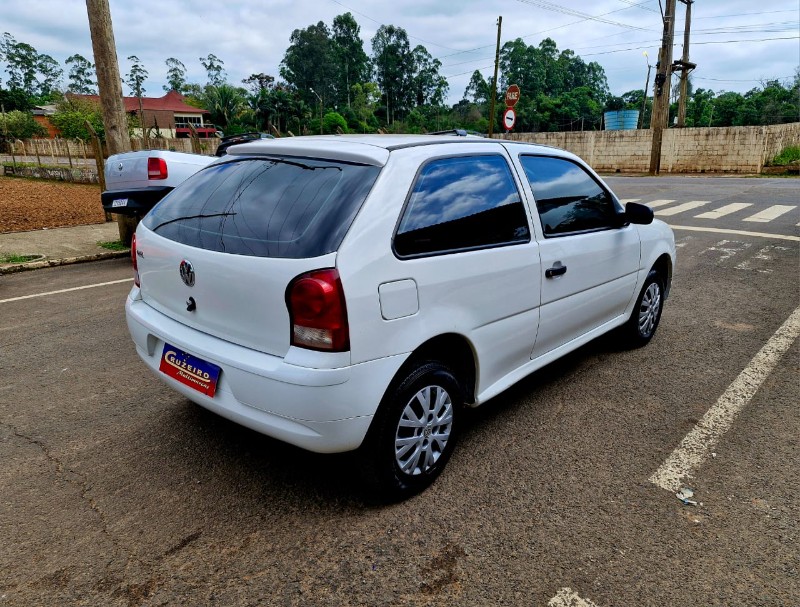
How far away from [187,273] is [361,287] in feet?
2.97

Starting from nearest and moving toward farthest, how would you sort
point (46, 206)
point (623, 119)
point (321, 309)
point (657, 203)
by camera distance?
point (321, 309) → point (46, 206) → point (657, 203) → point (623, 119)

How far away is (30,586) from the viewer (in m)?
2.04

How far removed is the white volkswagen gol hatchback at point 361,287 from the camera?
85.7 inches

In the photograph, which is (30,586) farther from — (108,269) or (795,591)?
(108,269)

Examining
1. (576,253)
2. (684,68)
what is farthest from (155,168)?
(684,68)

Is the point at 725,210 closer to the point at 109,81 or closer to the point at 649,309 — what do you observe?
the point at 649,309

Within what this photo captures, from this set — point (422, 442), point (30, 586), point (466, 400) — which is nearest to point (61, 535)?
point (30, 586)

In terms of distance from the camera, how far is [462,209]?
270 centimetres

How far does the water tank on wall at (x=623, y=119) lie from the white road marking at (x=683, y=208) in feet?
75.0

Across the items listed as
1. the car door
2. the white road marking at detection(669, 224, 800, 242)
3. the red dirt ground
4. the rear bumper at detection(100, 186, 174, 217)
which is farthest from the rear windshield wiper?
the white road marking at detection(669, 224, 800, 242)

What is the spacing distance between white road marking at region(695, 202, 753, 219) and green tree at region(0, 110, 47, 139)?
48125 mm

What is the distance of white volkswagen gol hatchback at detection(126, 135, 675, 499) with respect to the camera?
2176 mm

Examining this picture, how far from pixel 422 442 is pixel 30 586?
5.24 ft

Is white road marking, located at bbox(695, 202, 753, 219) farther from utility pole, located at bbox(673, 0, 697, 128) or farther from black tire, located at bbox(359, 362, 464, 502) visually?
utility pole, located at bbox(673, 0, 697, 128)
